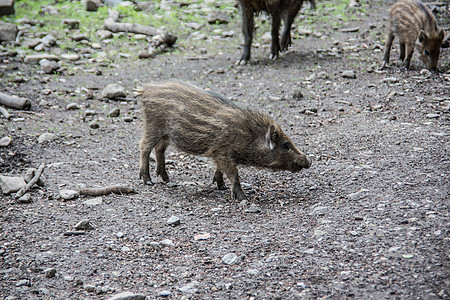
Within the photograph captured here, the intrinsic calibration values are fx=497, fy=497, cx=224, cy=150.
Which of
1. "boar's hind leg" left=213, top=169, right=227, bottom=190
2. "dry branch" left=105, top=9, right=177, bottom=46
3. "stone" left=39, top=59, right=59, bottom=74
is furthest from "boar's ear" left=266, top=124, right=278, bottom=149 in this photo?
"dry branch" left=105, top=9, right=177, bottom=46

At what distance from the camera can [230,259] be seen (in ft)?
12.4

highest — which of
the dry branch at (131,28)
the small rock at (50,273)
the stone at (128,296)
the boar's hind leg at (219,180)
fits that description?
the dry branch at (131,28)

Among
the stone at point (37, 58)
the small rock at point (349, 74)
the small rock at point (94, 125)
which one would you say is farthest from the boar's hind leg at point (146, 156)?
the stone at point (37, 58)

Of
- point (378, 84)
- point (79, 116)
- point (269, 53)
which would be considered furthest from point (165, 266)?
point (269, 53)

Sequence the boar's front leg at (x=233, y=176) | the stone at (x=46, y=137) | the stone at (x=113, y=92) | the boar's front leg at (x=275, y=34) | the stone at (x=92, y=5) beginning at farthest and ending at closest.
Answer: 1. the stone at (x=92, y=5)
2. the boar's front leg at (x=275, y=34)
3. the stone at (x=113, y=92)
4. the stone at (x=46, y=137)
5. the boar's front leg at (x=233, y=176)

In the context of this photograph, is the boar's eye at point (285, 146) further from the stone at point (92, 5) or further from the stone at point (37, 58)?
the stone at point (92, 5)

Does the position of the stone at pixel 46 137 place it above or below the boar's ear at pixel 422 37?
below

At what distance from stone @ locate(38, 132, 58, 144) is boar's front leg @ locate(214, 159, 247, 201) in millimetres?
2463

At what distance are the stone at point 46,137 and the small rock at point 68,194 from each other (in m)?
1.56

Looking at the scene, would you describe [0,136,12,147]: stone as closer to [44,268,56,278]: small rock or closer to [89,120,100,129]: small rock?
[89,120,100,129]: small rock

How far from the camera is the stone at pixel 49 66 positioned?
857 cm

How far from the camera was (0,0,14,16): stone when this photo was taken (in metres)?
10.9

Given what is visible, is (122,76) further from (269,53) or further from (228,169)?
(228,169)

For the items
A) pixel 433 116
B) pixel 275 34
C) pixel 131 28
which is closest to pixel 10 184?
pixel 433 116
